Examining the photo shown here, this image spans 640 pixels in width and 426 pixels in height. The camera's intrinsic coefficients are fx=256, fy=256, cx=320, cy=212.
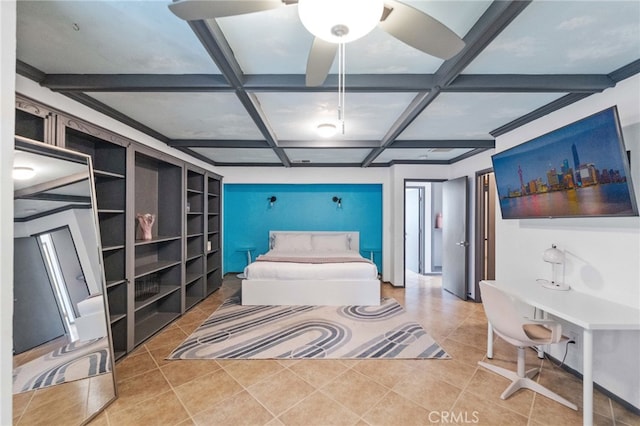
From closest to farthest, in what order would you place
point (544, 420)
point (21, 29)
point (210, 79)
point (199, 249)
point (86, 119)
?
point (21, 29), point (544, 420), point (210, 79), point (86, 119), point (199, 249)

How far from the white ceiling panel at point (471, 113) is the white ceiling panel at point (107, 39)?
6.74 feet

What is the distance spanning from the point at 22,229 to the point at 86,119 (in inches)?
49.0

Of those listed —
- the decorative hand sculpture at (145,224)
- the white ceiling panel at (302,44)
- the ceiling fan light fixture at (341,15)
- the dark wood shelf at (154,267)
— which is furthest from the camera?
the decorative hand sculpture at (145,224)

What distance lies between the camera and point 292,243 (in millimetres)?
5352

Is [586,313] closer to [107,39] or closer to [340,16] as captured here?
[340,16]

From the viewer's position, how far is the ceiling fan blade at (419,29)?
104 centimetres

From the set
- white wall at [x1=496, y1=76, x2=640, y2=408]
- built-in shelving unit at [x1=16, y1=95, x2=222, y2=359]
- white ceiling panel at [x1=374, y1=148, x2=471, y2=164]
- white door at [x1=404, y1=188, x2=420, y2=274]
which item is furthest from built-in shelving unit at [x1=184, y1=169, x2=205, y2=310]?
white door at [x1=404, y1=188, x2=420, y2=274]

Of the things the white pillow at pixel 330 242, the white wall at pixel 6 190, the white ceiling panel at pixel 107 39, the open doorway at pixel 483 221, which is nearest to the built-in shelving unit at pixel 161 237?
the white ceiling panel at pixel 107 39

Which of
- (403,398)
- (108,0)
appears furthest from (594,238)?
(108,0)

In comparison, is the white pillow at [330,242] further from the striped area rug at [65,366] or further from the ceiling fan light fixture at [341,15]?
the ceiling fan light fixture at [341,15]

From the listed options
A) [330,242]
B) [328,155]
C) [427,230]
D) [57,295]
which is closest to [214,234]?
[330,242]

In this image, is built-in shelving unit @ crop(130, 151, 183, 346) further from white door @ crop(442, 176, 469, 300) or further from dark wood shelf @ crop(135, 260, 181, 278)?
white door @ crop(442, 176, 469, 300)

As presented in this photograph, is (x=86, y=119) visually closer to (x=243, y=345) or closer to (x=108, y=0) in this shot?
(x=108, y=0)

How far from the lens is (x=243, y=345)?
2812 millimetres
